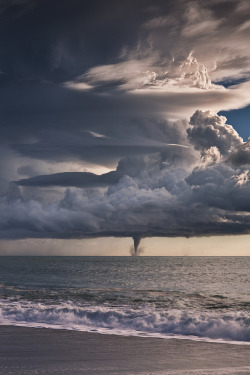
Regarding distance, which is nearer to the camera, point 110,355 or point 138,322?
point 110,355

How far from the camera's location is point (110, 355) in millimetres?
15938

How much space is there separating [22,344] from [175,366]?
7.08 m

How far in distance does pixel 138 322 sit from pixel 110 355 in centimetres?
1029

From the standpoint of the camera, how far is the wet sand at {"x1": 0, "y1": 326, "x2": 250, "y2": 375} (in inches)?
531

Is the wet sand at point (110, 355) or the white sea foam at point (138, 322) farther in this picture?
the white sea foam at point (138, 322)

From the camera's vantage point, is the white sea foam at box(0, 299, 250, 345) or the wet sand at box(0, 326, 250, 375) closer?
the wet sand at box(0, 326, 250, 375)

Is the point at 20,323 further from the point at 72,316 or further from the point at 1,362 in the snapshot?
the point at 1,362

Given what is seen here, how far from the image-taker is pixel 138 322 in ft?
85.1

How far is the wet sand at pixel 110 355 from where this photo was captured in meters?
13.5

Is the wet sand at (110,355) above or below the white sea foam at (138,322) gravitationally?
above

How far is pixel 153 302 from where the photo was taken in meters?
36.6

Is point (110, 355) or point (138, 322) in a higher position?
point (110, 355)

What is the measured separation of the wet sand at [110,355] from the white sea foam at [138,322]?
312 centimetres

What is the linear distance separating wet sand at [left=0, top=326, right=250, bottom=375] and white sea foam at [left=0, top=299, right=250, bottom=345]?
3.12 meters
